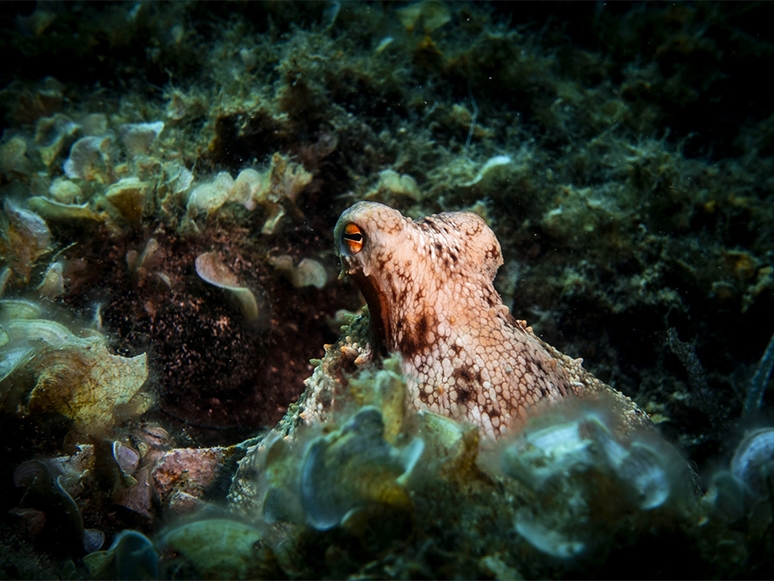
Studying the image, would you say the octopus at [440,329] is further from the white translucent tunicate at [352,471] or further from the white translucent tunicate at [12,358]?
the white translucent tunicate at [12,358]

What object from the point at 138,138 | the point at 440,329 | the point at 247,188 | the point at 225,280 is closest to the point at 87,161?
the point at 138,138

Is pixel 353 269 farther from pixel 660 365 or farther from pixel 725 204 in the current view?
pixel 725 204

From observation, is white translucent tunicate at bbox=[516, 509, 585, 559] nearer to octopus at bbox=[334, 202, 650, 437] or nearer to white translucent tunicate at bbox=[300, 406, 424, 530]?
white translucent tunicate at bbox=[300, 406, 424, 530]

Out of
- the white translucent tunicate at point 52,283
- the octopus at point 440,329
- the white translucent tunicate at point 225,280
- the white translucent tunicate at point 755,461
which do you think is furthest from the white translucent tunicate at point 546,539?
the white translucent tunicate at point 52,283

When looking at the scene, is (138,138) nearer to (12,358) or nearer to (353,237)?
(12,358)

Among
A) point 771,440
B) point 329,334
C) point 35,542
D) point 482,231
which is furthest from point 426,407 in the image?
point 35,542

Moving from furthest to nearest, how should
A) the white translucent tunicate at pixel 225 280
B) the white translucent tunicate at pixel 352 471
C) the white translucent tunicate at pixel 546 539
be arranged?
the white translucent tunicate at pixel 225 280
the white translucent tunicate at pixel 352 471
the white translucent tunicate at pixel 546 539

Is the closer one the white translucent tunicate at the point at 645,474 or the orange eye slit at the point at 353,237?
the white translucent tunicate at the point at 645,474
